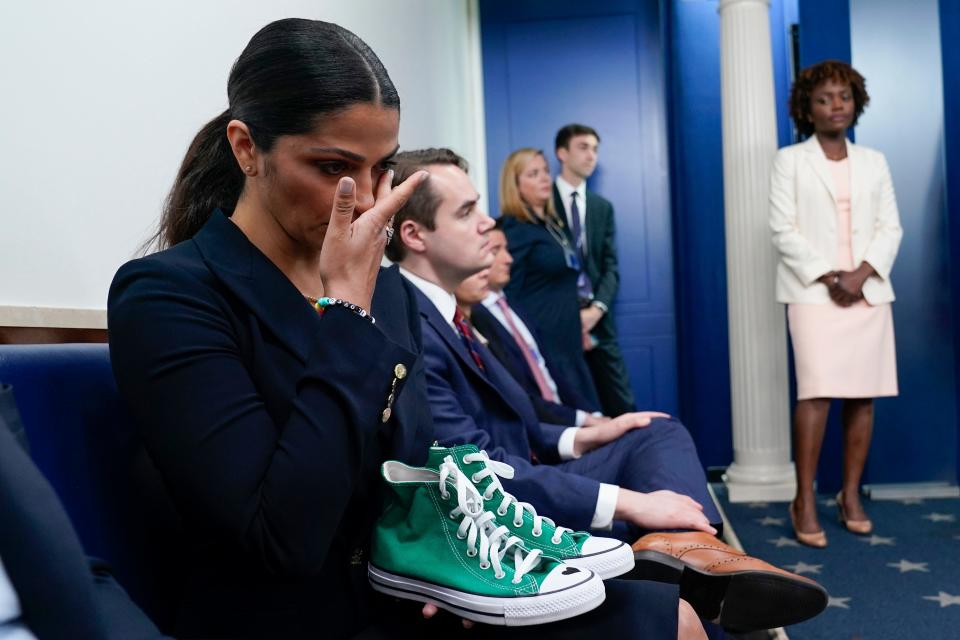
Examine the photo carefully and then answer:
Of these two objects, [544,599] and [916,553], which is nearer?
[544,599]

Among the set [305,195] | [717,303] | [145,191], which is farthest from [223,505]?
[717,303]

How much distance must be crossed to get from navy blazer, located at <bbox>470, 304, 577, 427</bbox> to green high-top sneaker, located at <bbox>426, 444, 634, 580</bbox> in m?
1.25

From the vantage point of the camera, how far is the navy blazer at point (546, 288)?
4.41 metres

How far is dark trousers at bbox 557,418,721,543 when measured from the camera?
1794mm

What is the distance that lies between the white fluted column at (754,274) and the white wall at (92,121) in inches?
109

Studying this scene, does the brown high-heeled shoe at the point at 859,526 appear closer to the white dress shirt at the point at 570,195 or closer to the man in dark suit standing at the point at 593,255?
the man in dark suit standing at the point at 593,255

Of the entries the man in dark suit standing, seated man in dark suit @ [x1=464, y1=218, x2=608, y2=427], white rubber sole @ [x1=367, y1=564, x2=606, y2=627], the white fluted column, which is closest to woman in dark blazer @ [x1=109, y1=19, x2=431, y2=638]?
white rubber sole @ [x1=367, y1=564, x2=606, y2=627]

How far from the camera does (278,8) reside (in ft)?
7.66

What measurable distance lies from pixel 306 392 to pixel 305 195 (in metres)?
0.25

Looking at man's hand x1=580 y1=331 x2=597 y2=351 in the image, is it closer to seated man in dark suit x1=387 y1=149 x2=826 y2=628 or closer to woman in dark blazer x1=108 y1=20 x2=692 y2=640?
seated man in dark suit x1=387 y1=149 x2=826 y2=628

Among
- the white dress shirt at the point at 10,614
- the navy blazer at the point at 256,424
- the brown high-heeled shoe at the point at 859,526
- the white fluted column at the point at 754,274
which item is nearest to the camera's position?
the white dress shirt at the point at 10,614

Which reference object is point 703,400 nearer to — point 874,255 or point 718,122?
point 718,122

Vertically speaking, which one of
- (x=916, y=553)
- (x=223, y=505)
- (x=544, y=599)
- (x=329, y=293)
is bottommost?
(x=916, y=553)

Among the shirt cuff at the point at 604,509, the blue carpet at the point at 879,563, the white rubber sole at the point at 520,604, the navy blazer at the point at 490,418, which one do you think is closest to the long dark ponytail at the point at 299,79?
the white rubber sole at the point at 520,604
